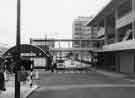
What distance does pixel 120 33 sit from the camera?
47719mm

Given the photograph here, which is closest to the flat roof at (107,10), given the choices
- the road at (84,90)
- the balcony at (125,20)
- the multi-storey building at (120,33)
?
the multi-storey building at (120,33)

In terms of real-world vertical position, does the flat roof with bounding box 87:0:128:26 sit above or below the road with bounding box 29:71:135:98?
above

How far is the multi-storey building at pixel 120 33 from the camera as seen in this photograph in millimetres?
35381

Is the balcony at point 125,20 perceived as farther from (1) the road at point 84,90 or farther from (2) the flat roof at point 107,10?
(1) the road at point 84,90

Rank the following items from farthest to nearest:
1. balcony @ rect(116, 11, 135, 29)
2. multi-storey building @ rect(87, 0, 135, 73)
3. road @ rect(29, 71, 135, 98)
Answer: balcony @ rect(116, 11, 135, 29) → multi-storey building @ rect(87, 0, 135, 73) → road @ rect(29, 71, 135, 98)

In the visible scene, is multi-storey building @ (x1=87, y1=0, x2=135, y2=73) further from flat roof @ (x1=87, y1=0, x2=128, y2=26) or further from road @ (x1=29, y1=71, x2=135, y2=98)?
road @ (x1=29, y1=71, x2=135, y2=98)

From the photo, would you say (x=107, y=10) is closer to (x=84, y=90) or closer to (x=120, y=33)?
(x=120, y=33)

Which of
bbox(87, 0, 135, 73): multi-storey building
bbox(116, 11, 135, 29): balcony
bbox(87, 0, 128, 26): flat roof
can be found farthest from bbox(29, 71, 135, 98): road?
bbox(87, 0, 128, 26): flat roof

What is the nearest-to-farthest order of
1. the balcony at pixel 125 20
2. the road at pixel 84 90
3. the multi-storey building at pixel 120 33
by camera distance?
the road at pixel 84 90
the multi-storey building at pixel 120 33
the balcony at pixel 125 20

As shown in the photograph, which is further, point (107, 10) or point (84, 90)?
point (107, 10)

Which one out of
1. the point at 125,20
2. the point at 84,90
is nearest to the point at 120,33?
the point at 125,20

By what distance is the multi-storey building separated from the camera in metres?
35.4

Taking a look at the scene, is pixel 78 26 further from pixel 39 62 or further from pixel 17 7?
pixel 17 7

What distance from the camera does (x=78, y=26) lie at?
163125 mm
